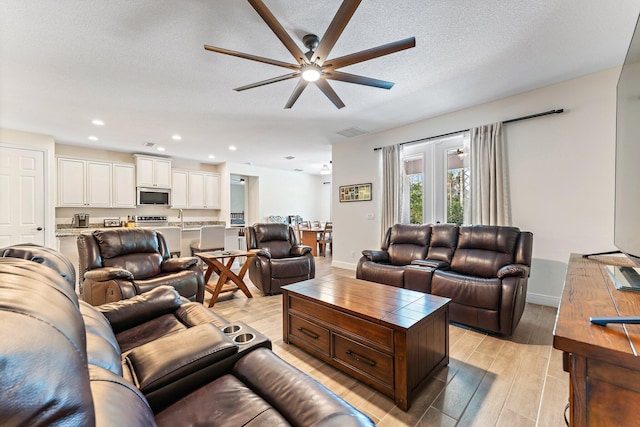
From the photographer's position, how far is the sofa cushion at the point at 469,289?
242 cm

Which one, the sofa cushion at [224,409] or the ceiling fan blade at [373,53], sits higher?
the ceiling fan blade at [373,53]

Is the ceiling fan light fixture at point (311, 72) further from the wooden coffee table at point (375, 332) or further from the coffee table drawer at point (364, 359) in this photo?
the coffee table drawer at point (364, 359)

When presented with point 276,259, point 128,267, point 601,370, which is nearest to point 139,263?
point 128,267

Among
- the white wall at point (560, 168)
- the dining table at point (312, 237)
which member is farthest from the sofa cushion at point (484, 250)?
the dining table at point (312, 237)

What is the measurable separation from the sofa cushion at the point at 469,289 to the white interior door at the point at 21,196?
6.56 m

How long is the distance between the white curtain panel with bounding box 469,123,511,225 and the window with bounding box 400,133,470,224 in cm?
20

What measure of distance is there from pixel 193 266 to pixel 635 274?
3.69 m

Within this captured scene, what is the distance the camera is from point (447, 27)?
2145mm

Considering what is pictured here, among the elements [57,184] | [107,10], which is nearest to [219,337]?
[107,10]

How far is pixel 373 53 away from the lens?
1.95 m

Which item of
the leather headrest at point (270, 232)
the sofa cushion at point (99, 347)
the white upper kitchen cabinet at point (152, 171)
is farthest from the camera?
the white upper kitchen cabinet at point (152, 171)

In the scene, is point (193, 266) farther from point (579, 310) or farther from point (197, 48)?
point (579, 310)

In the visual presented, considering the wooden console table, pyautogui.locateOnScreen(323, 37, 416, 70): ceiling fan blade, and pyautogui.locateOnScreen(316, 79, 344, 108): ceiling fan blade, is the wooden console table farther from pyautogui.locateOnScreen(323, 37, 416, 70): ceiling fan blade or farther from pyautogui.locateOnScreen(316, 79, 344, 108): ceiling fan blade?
pyautogui.locateOnScreen(316, 79, 344, 108): ceiling fan blade

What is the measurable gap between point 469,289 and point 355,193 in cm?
312
